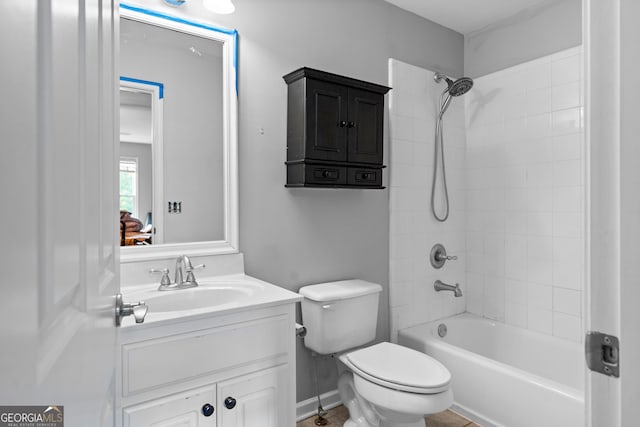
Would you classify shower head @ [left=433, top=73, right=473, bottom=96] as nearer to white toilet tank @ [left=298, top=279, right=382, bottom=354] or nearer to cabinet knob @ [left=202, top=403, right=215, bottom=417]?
white toilet tank @ [left=298, top=279, right=382, bottom=354]

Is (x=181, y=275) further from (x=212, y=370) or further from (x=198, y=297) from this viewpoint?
(x=212, y=370)

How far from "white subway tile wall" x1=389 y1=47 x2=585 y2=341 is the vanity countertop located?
3.72 ft

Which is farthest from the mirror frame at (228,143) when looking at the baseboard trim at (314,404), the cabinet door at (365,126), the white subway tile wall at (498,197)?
the white subway tile wall at (498,197)

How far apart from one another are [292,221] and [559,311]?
1788mm

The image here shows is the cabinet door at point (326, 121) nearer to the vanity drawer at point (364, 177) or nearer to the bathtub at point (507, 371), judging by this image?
the vanity drawer at point (364, 177)

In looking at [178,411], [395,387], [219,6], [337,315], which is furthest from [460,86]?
[178,411]

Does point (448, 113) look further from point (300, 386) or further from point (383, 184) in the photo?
point (300, 386)

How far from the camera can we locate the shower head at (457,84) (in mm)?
2490

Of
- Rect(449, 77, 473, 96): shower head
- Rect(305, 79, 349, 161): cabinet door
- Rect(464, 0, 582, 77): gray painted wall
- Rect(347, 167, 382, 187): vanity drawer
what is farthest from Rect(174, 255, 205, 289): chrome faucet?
Rect(464, 0, 582, 77): gray painted wall

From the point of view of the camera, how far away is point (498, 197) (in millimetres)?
2756

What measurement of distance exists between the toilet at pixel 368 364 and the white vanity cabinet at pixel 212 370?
0.40 m

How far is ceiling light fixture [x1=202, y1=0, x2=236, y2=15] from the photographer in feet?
5.83

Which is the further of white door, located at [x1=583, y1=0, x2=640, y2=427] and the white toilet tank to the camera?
the white toilet tank

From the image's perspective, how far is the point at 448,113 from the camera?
2826 mm
